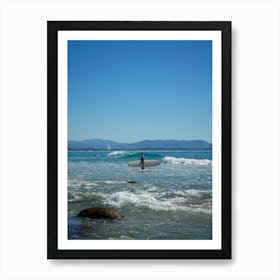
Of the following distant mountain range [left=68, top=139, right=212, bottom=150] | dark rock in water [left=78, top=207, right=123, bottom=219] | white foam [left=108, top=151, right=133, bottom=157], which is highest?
distant mountain range [left=68, top=139, right=212, bottom=150]

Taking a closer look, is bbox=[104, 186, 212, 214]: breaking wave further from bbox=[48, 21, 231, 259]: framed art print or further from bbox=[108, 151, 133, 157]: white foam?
bbox=[108, 151, 133, 157]: white foam

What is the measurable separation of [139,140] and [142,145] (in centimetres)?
2

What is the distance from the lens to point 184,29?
4.58 ft

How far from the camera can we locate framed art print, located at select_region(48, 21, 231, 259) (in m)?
1.39

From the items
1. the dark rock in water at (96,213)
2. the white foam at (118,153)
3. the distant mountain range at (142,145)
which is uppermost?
the distant mountain range at (142,145)

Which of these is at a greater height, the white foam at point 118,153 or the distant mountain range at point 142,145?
the distant mountain range at point 142,145

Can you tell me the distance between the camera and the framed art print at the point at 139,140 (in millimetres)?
1394

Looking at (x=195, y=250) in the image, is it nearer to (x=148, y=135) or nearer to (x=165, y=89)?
(x=148, y=135)

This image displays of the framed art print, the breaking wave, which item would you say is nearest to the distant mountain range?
the framed art print

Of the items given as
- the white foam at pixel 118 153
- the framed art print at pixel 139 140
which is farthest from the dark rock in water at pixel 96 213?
the white foam at pixel 118 153

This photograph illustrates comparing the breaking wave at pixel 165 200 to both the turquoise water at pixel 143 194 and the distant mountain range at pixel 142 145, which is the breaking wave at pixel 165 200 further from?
the distant mountain range at pixel 142 145

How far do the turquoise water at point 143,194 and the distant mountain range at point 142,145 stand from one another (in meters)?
0.02
